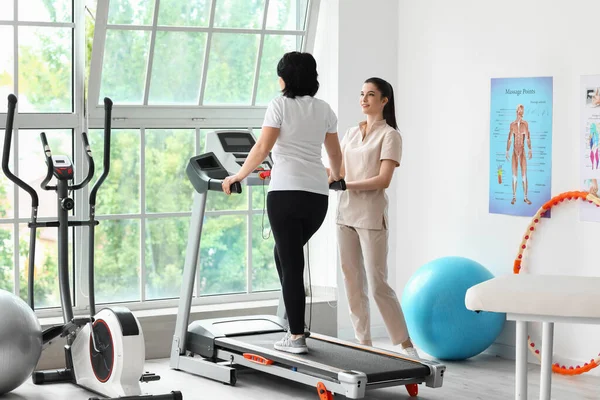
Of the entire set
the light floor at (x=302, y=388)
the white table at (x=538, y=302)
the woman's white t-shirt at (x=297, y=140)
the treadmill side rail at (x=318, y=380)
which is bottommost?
the light floor at (x=302, y=388)

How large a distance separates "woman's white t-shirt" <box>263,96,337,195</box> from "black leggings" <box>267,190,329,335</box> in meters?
0.05

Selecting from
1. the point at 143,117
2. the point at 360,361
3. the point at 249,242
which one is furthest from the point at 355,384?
the point at 143,117

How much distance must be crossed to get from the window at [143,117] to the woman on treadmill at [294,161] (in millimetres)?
1364

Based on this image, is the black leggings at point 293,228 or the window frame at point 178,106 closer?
the black leggings at point 293,228

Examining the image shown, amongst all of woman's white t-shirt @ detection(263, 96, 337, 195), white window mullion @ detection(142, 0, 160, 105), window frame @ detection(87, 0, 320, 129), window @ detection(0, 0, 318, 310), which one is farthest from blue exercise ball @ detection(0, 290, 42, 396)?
white window mullion @ detection(142, 0, 160, 105)

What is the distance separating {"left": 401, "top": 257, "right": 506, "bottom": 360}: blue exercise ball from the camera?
5.60 meters

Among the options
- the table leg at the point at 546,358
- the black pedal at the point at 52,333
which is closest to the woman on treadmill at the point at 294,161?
the black pedal at the point at 52,333

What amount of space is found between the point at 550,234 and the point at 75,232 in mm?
2922

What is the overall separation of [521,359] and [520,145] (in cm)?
258

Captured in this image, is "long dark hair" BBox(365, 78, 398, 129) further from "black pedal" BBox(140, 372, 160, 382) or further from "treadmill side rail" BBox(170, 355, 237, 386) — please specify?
"black pedal" BBox(140, 372, 160, 382)

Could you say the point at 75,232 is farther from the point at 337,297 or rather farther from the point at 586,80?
the point at 586,80

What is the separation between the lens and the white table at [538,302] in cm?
321

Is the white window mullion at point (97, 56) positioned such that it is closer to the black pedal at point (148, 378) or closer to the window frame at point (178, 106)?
the window frame at point (178, 106)

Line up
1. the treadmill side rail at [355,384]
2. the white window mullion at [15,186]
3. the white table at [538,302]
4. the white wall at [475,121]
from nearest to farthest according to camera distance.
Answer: the white table at [538,302] → the treadmill side rail at [355,384] → the white wall at [475,121] → the white window mullion at [15,186]
